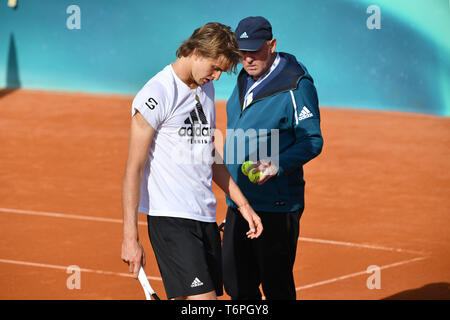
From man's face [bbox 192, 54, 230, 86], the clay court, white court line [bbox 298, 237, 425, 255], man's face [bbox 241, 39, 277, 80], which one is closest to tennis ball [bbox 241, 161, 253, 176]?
man's face [bbox 241, 39, 277, 80]

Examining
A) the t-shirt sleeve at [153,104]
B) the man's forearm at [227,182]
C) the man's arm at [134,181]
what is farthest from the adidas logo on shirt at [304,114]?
the man's arm at [134,181]

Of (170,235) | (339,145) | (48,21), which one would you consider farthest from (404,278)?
(48,21)

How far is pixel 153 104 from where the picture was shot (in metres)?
3.37

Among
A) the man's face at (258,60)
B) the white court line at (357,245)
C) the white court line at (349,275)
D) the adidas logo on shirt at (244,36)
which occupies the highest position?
the adidas logo on shirt at (244,36)

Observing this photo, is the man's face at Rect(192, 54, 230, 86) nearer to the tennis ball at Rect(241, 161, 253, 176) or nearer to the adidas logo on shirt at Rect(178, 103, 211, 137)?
the adidas logo on shirt at Rect(178, 103, 211, 137)

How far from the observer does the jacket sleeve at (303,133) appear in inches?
174

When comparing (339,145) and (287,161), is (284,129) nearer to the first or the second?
(287,161)

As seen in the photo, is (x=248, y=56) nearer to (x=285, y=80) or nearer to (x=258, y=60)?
(x=258, y=60)

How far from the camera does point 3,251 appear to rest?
7.77 m

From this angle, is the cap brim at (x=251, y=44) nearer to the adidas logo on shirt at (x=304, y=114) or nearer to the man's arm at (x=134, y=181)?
the adidas logo on shirt at (x=304, y=114)

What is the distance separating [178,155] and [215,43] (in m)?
0.61

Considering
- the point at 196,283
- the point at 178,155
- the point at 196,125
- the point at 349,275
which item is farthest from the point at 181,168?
the point at 349,275

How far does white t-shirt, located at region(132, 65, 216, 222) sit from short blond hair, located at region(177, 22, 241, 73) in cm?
21

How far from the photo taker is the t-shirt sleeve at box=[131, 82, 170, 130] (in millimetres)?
3344
